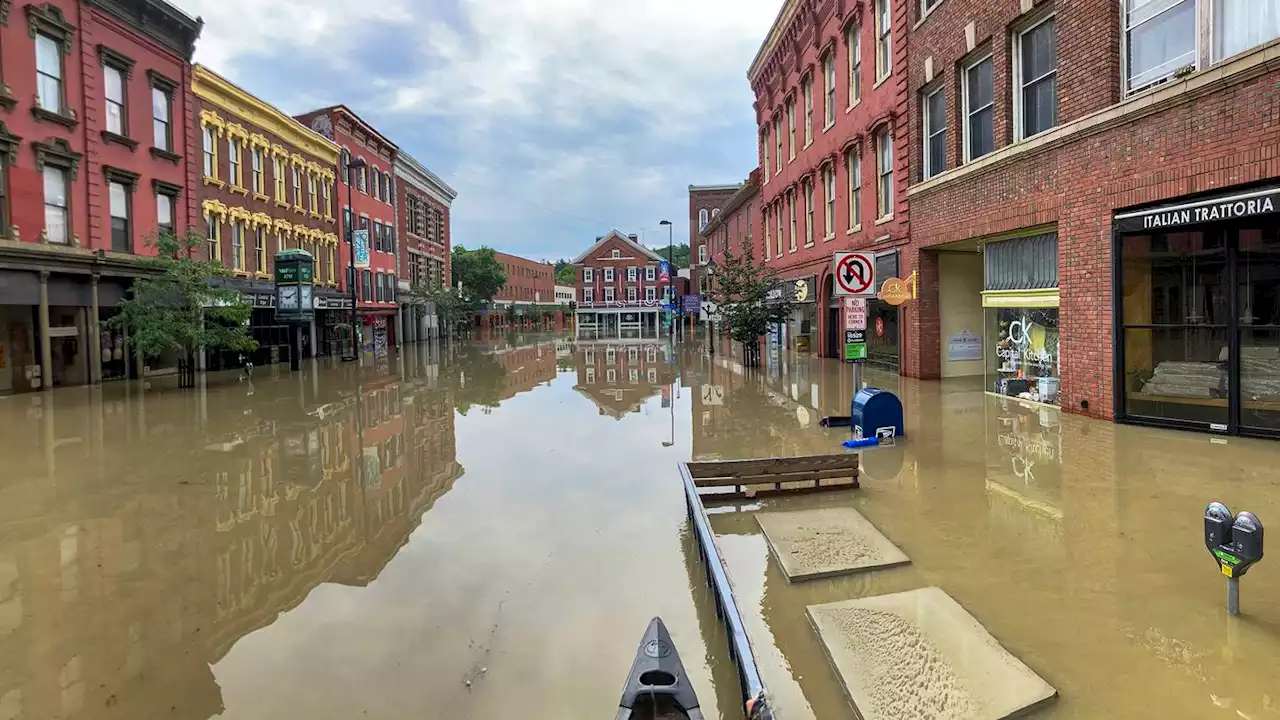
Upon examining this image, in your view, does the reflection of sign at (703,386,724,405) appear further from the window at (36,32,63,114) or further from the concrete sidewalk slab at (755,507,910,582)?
the window at (36,32,63,114)

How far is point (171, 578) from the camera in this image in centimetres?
611

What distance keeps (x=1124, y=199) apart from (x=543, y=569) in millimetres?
10695

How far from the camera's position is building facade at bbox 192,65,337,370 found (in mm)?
29062

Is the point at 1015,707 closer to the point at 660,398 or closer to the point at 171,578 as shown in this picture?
the point at 171,578

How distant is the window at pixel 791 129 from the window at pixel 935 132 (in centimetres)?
1291

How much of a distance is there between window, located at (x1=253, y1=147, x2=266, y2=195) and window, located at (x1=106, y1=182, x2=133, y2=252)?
8.40 meters

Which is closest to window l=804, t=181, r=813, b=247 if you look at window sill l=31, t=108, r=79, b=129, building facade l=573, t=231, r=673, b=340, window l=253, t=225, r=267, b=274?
window l=253, t=225, r=267, b=274

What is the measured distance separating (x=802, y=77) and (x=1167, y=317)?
20.5 metres

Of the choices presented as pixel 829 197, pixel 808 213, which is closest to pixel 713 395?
pixel 829 197

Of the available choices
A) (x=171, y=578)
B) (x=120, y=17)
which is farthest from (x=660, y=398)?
(x=120, y=17)

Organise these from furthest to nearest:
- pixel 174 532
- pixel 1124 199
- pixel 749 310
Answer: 1. pixel 749 310
2. pixel 1124 199
3. pixel 174 532

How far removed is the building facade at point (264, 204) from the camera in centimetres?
2906

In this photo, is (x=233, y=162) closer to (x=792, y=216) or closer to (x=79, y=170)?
(x=79, y=170)

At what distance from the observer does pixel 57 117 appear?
2122 centimetres
